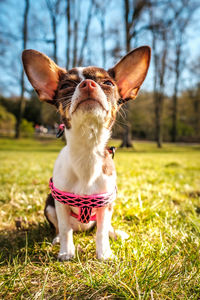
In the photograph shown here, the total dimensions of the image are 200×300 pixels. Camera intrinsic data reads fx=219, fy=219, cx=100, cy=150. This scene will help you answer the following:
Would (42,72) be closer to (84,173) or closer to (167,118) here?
(84,173)

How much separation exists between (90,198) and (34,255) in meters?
0.60

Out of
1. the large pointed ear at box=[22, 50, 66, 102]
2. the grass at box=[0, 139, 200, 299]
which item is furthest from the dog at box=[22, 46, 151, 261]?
the grass at box=[0, 139, 200, 299]

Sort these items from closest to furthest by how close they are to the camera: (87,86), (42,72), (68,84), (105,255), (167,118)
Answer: (87,86) → (105,255) → (68,84) → (42,72) → (167,118)

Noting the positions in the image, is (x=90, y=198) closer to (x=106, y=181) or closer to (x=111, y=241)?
(x=106, y=181)

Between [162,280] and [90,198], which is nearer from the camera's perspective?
[162,280]

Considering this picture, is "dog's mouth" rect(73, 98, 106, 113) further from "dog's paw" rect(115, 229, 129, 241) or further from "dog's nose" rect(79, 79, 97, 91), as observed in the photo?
"dog's paw" rect(115, 229, 129, 241)

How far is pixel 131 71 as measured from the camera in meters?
1.93

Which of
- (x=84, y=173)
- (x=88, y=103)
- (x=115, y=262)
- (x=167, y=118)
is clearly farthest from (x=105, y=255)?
(x=167, y=118)

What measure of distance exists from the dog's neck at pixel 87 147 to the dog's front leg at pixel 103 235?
270mm

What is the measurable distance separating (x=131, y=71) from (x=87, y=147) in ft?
2.70

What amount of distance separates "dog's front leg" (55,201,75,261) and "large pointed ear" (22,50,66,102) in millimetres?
935

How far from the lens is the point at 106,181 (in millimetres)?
1695

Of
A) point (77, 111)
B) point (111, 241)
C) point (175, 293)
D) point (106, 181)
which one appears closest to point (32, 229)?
point (111, 241)

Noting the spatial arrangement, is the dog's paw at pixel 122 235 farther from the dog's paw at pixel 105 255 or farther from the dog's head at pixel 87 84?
the dog's head at pixel 87 84
